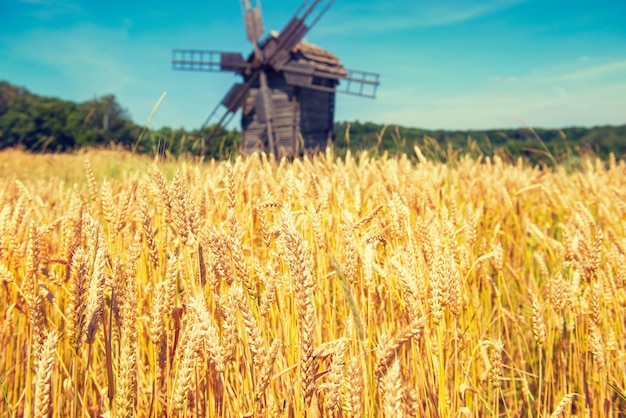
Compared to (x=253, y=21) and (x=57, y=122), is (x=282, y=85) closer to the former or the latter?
(x=253, y=21)

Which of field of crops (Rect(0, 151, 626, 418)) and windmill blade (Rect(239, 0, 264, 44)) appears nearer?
field of crops (Rect(0, 151, 626, 418))

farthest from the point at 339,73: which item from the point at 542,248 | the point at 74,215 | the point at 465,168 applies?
the point at 74,215

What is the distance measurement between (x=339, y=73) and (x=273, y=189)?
17073 millimetres

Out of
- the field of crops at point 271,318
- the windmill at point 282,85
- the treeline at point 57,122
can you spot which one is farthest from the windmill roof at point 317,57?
the treeline at point 57,122

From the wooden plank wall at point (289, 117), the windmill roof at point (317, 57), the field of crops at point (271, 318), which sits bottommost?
the field of crops at point (271, 318)

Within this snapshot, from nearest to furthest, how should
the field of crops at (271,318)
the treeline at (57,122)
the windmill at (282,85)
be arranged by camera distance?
1. the field of crops at (271,318)
2. the windmill at (282,85)
3. the treeline at (57,122)

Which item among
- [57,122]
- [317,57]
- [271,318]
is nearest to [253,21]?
[317,57]

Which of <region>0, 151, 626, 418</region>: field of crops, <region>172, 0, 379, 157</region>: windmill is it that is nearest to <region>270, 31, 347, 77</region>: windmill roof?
<region>172, 0, 379, 157</region>: windmill

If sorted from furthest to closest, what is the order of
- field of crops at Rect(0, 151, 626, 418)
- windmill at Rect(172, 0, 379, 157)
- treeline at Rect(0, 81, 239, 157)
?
treeline at Rect(0, 81, 239, 157) → windmill at Rect(172, 0, 379, 157) → field of crops at Rect(0, 151, 626, 418)

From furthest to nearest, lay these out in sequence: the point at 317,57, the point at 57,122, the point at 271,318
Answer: the point at 57,122 → the point at 317,57 → the point at 271,318

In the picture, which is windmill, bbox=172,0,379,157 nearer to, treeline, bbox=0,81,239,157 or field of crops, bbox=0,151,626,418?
field of crops, bbox=0,151,626,418

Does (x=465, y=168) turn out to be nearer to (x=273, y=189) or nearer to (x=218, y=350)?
(x=273, y=189)

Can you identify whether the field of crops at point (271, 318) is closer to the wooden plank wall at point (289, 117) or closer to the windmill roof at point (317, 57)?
the wooden plank wall at point (289, 117)

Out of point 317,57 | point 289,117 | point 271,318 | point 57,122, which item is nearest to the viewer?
point 271,318
